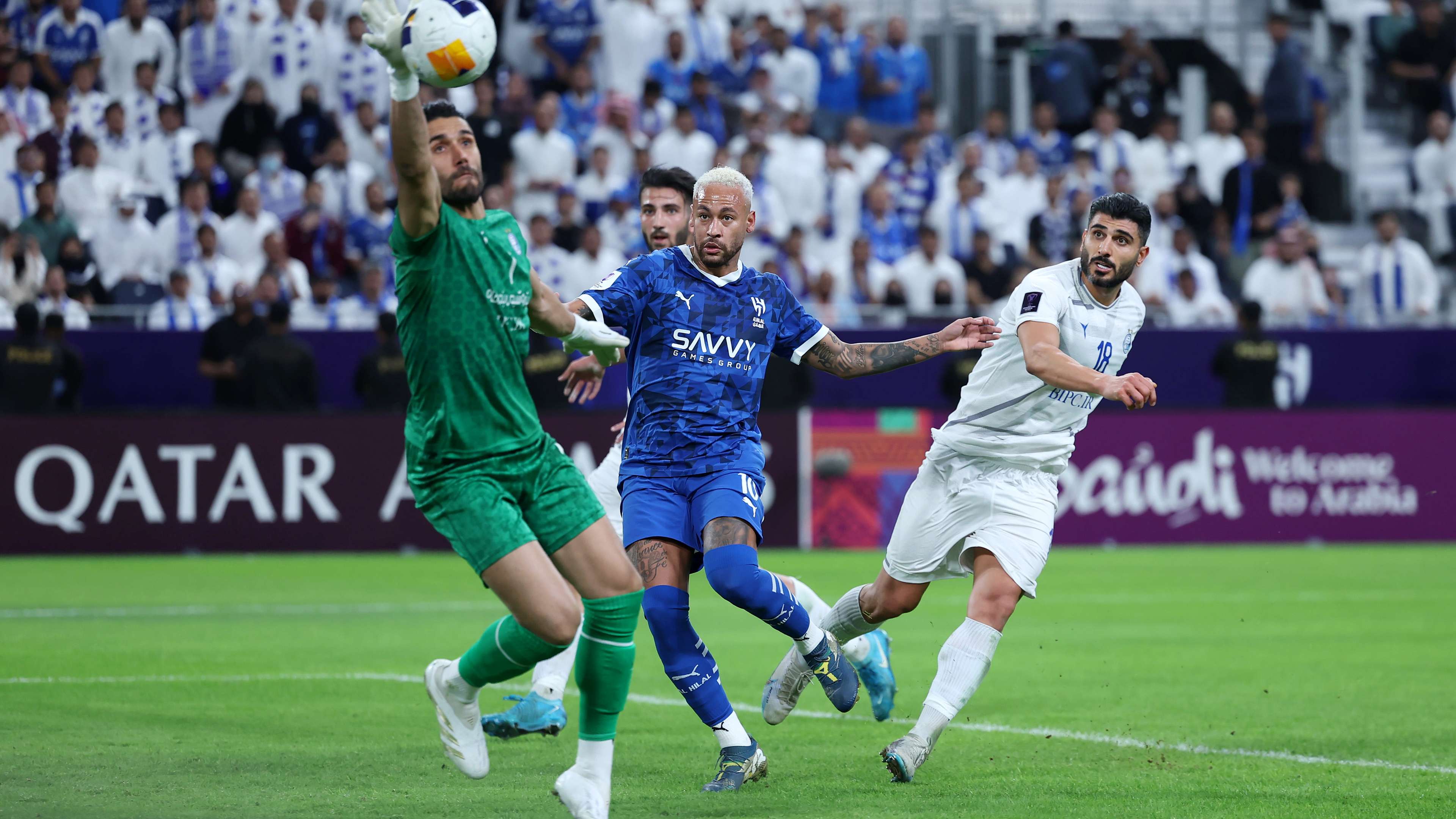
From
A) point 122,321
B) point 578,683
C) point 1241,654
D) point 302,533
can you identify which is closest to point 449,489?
point 578,683

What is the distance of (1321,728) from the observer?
8.35 m

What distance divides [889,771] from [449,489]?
222 cm

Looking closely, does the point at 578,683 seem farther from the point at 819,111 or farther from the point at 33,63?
the point at 819,111

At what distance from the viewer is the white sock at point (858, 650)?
823 centimetres

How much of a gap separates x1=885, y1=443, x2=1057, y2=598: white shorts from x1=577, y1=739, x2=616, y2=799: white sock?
206 cm

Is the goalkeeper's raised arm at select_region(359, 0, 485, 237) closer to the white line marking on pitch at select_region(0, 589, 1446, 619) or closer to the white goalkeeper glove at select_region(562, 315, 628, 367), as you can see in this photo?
the white goalkeeper glove at select_region(562, 315, 628, 367)

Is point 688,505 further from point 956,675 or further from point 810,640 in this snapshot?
point 956,675

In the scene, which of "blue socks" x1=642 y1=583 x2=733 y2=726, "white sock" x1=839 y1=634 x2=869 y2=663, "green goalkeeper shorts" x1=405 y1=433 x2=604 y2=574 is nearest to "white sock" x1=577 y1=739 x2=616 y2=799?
"green goalkeeper shorts" x1=405 y1=433 x2=604 y2=574

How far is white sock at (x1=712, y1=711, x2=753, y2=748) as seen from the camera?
6.84m

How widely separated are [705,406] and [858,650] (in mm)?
1679

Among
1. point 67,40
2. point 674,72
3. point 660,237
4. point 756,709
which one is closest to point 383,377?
point 67,40

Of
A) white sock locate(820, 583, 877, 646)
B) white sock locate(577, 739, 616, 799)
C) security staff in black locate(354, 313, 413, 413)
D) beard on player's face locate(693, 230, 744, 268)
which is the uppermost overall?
beard on player's face locate(693, 230, 744, 268)

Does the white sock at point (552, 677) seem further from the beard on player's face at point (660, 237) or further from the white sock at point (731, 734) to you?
the beard on player's face at point (660, 237)

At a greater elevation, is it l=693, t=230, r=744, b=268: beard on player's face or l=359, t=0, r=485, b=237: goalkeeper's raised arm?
l=359, t=0, r=485, b=237: goalkeeper's raised arm
